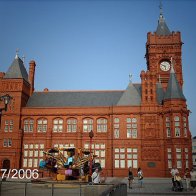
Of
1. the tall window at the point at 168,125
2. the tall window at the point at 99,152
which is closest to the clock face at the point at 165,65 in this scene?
the tall window at the point at 168,125

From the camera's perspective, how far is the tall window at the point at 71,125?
50500mm

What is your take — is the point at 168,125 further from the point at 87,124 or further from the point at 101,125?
the point at 87,124

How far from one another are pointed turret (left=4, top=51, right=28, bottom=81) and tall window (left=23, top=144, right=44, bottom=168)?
13.6m

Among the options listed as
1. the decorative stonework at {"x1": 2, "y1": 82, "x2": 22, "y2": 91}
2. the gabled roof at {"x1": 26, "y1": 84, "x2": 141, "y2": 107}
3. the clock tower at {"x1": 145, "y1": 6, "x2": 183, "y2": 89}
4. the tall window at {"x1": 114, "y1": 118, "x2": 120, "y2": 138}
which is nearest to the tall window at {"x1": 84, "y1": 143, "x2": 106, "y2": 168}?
the tall window at {"x1": 114, "y1": 118, "x2": 120, "y2": 138}

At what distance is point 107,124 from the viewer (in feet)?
163

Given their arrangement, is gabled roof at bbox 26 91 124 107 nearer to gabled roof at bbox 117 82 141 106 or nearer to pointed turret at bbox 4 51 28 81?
gabled roof at bbox 117 82 141 106

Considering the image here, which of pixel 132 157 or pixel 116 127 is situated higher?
pixel 116 127

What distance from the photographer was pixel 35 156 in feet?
162

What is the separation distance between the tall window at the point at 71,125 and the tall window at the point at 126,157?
8633 mm

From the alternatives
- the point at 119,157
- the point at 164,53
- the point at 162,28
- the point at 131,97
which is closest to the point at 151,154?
the point at 119,157

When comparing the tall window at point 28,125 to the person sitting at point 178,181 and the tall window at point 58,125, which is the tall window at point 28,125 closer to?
the tall window at point 58,125

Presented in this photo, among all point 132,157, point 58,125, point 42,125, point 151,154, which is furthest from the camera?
point 42,125

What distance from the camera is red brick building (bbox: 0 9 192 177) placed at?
151 feet

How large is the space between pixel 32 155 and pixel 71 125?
341 inches
